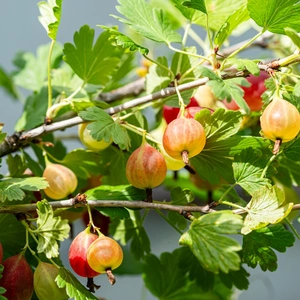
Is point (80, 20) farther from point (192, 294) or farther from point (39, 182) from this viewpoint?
point (39, 182)

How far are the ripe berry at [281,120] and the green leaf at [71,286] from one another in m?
0.21

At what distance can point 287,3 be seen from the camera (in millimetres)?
504

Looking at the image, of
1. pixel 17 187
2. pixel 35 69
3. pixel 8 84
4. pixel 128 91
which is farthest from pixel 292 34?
pixel 8 84

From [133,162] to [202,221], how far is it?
0.10 metres

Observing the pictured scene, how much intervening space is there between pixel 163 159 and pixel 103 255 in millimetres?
109

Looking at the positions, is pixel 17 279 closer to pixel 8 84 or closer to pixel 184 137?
pixel 184 137

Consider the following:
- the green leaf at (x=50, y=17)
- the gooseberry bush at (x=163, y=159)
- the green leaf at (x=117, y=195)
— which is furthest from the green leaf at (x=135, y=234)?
the green leaf at (x=50, y=17)

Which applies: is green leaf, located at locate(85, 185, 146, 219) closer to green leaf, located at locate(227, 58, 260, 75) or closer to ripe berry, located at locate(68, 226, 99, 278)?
ripe berry, located at locate(68, 226, 99, 278)

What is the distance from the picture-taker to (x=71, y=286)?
0.50 meters

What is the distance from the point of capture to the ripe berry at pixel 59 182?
606 mm

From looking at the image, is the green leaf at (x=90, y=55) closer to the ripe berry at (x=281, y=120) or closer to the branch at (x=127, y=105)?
the branch at (x=127, y=105)

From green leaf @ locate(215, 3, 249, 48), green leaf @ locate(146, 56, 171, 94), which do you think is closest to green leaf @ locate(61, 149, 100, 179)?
green leaf @ locate(146, 56, 171, 94)

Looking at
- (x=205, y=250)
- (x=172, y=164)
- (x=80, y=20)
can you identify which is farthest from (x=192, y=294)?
(x=80, y=20)

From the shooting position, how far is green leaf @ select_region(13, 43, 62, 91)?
2.81ft
